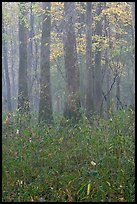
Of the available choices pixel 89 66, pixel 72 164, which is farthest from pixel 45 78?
pixel 72 164

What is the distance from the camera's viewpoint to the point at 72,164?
24.2ft

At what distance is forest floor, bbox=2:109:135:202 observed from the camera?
5.89 m

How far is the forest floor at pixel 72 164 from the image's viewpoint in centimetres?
589

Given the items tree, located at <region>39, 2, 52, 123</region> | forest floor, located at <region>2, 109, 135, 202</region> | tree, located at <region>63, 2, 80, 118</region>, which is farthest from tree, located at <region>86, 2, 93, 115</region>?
forest floor, located at <region>2, 109, 135, 202</region>

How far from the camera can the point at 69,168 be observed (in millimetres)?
7062

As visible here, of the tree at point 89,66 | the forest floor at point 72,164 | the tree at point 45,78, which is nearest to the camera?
the forest floor at point 72,164

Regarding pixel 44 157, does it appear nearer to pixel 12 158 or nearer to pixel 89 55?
pixel 12 158

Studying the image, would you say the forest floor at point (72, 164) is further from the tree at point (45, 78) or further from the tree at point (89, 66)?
the tree at point (89, 66)

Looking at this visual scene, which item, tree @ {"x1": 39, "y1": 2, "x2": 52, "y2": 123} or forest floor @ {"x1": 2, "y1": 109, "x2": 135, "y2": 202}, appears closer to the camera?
forest floor @ {"x1": 2, "y1": 109, "x2": 135, "y2": 202}

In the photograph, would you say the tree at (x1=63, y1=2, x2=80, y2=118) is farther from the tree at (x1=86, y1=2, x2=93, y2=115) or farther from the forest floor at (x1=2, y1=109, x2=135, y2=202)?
the forest floor at (x1=2, y1=109, x2=135, y2=202)

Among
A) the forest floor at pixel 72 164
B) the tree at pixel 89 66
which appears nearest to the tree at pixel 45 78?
the tree at pixel 89 66

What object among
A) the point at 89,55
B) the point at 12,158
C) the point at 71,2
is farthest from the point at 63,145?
the point at 89,55

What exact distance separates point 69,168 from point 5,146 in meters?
1.98

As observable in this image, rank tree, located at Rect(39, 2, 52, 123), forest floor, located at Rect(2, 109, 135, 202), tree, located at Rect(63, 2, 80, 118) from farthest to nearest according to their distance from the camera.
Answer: tree, located at Rect(39, 2, 52, 123) → tree, located at Rect(63, 2, 80, 118) → forest floor, located at Rect(2, 109, 135, 202)
